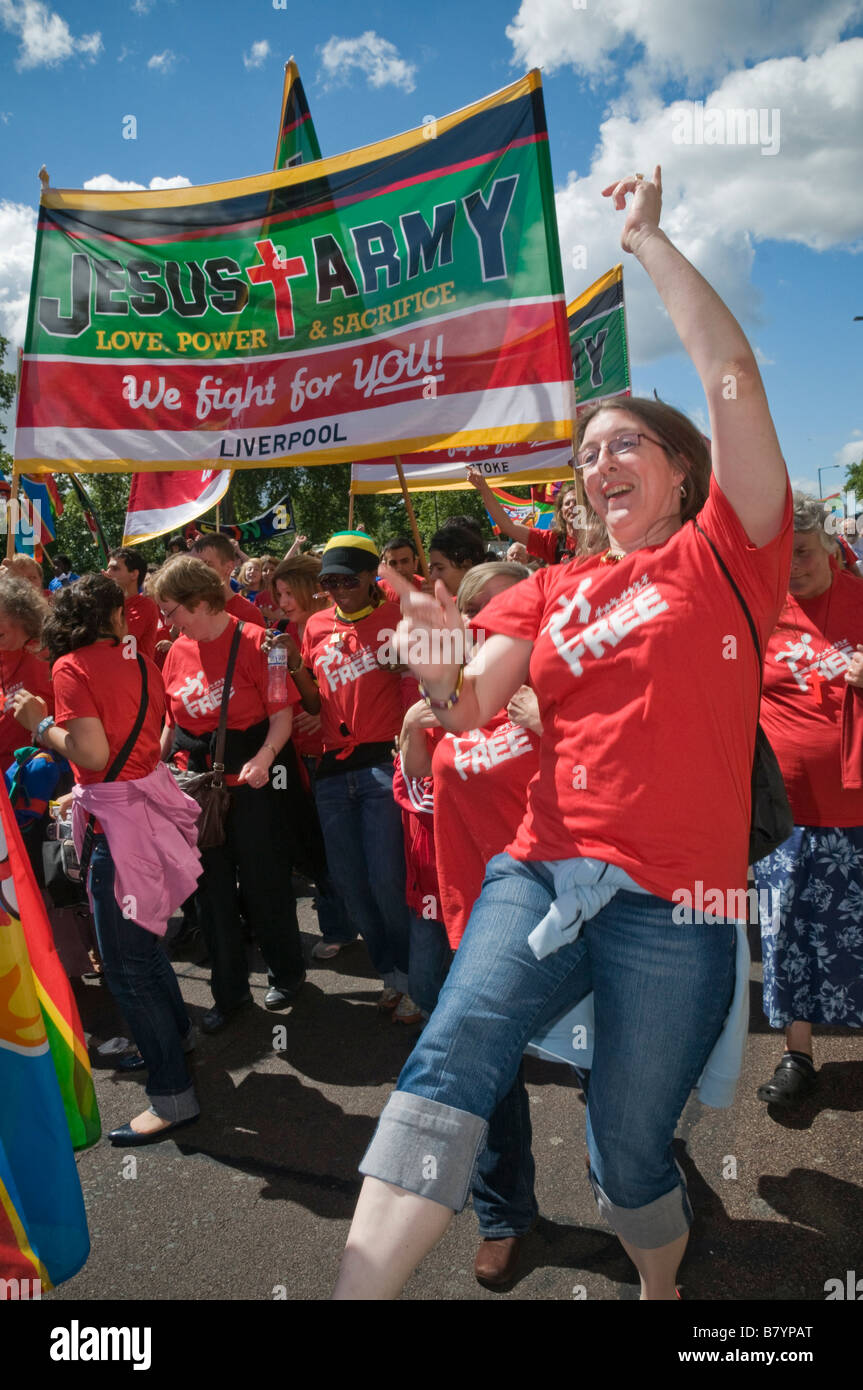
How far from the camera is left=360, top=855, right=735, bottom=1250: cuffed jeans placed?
1.46 metres

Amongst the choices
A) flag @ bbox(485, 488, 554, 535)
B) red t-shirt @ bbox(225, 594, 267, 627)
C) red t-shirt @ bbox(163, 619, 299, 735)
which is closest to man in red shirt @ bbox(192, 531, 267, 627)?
red t-shirt @ bbox(225, 594, 267, 627)

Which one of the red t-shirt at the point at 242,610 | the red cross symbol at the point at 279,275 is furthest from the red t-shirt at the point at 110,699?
the red t-shirt at the point at 242,610

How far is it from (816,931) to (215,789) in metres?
2.50

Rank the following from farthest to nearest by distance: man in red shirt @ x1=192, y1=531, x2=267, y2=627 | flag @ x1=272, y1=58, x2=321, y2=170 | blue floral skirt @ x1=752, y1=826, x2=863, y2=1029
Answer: flag @ x1=272, y1=58, x2=321, y2=170, man in red shirt @ x1=192, y1=531, x2=267, y2=627, blue floral skirt @ x1=752, y1=826, x2=863, y2=1029

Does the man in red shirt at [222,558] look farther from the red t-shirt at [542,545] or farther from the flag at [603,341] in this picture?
the flag at [603,341]

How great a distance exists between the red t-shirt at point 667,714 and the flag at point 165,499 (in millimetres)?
3920

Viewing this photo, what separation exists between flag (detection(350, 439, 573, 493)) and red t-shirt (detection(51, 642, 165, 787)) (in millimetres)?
1789

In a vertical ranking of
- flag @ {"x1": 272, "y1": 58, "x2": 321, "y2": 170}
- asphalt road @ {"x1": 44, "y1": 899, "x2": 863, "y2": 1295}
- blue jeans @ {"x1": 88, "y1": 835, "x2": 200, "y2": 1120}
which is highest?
flag @ {"x1": 272, "y1": 58, "x2": 321, "y2": 170}

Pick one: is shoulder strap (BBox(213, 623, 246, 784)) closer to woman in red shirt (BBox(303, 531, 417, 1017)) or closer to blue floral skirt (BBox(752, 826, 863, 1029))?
woman in red shirt (BBox(303, 531, 417, 1017))

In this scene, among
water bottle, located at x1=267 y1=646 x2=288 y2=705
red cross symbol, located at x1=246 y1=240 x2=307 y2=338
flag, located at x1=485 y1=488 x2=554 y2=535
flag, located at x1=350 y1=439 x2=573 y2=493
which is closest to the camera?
water bottle, located at x1=267 y1=646 x2=288 y2=705

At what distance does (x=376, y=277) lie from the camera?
4.21 metres

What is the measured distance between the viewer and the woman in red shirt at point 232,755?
409cm

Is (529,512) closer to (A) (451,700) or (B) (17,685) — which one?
(B) (17,685)

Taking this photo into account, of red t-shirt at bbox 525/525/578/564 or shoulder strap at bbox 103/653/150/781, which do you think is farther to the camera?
red t-shirt at bbox 525/525/578/564
